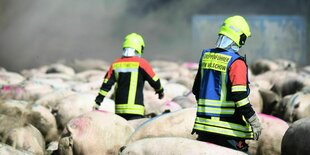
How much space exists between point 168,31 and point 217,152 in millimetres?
26009

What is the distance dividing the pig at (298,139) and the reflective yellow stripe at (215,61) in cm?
139

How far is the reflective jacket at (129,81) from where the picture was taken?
7.75 m

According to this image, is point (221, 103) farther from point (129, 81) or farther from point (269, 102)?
point (269, 102)

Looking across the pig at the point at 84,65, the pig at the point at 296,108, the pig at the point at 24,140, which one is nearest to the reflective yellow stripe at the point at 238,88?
the pig at the point at 24,140

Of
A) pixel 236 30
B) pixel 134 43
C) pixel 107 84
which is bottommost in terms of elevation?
pixel 107 84

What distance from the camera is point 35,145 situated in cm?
779

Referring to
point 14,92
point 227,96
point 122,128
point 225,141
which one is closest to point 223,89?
point 227,96

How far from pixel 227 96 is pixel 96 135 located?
7.21 ft

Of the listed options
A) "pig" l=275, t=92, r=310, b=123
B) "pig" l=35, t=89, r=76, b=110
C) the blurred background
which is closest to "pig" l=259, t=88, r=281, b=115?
"pig" l=275, t=92, r=310, b=123

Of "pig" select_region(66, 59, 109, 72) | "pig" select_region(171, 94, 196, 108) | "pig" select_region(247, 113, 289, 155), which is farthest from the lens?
"pig" select_region(66, 59, 109, 72)

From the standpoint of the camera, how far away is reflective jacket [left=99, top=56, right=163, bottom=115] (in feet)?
25.4

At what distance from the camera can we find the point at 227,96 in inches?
208

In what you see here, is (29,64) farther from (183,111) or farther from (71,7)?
(183,111)

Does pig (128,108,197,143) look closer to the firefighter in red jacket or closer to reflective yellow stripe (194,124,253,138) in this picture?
the firefighter in red jacket
